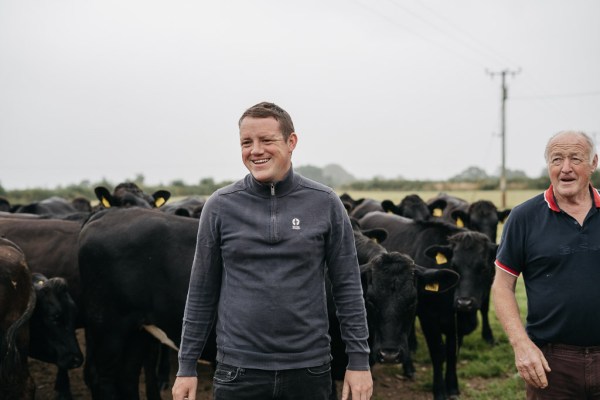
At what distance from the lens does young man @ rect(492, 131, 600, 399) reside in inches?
116

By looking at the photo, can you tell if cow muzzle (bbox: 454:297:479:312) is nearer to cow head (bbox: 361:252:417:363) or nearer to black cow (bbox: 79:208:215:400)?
cow head (bbox: 361:252:417:363)

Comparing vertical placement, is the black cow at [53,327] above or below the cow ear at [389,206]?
below

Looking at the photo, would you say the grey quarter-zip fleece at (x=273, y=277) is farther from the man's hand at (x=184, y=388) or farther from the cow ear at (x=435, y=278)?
the cow ear at (x=435, y=278)

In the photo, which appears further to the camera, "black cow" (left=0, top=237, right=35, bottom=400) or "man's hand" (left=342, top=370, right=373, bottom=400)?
"black cow" (left=0, top=237, right=35, bottom=400)

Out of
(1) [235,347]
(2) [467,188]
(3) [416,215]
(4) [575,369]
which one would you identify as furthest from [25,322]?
(2) [467,188]

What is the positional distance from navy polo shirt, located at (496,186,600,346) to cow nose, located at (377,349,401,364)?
133 centimetres

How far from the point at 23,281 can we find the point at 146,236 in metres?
1.05

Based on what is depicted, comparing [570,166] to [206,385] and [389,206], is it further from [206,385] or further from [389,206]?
[389,206]

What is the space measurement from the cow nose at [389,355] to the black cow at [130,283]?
4.56 ft

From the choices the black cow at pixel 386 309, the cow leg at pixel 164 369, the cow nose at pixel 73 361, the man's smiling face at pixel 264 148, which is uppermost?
the man's smiling face at pixel 264 148

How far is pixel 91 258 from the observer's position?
4977mm

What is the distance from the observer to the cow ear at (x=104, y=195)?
7953mm

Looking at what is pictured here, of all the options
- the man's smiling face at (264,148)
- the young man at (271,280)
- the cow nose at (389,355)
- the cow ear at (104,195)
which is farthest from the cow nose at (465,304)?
the cow ear at (104,195)

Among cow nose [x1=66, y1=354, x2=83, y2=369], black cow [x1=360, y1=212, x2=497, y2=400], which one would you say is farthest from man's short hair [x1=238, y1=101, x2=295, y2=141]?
black cow [x1=360, y1=212, x2=497, y2=400]
